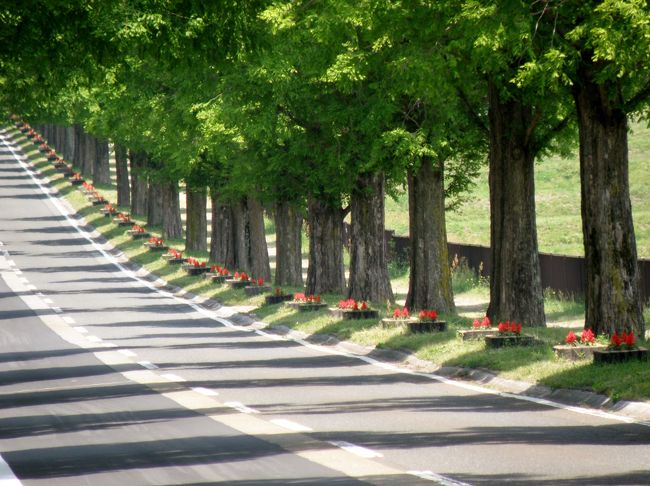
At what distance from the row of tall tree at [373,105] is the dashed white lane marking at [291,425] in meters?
5.49

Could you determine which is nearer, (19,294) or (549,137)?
(549,137)

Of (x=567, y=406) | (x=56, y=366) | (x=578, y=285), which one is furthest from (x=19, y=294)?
(x=567, y=406)

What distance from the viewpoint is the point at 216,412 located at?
59.7 feet

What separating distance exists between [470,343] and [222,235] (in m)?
33.8

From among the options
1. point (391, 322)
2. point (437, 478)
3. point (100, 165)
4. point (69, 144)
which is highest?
point (69, 144)

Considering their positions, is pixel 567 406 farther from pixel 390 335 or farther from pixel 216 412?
pixel 390 335

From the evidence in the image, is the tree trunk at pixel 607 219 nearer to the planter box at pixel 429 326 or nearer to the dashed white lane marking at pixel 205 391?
the planter box at pixel 429 326

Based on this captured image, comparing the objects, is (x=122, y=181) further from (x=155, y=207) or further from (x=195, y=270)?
(x=195, y=270)

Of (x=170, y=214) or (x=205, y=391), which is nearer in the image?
(x=205, y=391)

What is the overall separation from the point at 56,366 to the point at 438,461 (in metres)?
13.9

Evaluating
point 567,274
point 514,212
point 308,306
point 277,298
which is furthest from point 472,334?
point 567,274

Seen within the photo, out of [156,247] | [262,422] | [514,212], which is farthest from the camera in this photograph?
[156,247]

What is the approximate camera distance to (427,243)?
34188mm

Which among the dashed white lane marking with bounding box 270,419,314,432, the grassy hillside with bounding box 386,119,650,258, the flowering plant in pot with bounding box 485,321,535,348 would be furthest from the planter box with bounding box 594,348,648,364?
the grassy hillside with bounding box 386,119,650,258
